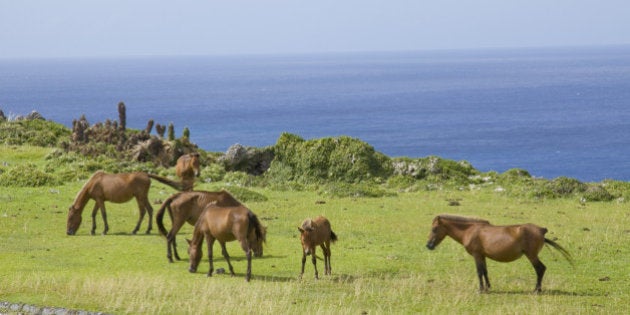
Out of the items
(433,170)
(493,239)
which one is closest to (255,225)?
(493,239)

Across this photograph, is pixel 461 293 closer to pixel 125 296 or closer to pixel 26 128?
pixel 125 296

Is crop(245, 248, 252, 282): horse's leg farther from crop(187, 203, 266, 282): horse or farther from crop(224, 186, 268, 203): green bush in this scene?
crop(224, 186, 268, 203): green bush

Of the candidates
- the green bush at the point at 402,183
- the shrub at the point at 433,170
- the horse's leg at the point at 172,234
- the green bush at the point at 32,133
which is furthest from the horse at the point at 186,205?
the green bush at the point at 32,133

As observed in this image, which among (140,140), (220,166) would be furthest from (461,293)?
(140,140)

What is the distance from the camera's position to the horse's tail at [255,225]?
1805 centimetres

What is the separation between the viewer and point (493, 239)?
55.5ft

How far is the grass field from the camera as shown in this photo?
1620 cm

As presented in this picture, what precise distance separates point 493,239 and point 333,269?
4.49 meters

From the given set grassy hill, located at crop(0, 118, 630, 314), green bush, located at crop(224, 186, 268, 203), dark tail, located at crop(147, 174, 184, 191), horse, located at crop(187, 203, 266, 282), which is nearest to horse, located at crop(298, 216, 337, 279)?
grassy hill, located at crop(0, 118, 630, 314)

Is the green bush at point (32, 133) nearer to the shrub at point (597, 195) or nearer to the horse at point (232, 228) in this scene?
the shrub at point (597, 195)

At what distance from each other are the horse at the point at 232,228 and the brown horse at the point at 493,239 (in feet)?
12.5

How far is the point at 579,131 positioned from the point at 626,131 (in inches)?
329

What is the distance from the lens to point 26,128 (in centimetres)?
5244

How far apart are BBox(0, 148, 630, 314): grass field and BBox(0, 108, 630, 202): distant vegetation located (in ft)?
15.0
